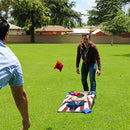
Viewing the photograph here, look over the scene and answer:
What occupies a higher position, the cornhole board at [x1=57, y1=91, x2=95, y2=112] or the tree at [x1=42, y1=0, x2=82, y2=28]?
the tree at [x1=42, y1=0, x2=82, y2=28]

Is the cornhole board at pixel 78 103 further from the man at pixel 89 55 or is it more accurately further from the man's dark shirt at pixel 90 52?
the man's dark shirt at pixel 90 52

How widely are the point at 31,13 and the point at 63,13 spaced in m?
8.46

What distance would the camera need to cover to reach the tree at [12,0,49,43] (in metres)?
45.4

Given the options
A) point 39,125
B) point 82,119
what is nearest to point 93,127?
point 82,119

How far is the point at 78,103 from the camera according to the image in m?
6.14

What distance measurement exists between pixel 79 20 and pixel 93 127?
52.1 metres

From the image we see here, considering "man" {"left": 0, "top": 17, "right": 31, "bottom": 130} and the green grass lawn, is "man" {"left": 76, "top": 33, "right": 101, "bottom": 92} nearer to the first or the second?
the green grass lawn

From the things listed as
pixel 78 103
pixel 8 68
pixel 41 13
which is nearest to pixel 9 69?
pixel 8 68

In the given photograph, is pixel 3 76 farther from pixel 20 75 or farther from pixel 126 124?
pixel 126 124

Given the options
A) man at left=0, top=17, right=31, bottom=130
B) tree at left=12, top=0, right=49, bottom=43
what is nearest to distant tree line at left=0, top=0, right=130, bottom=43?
tree at left=12, top=0, right=49, bottom=43

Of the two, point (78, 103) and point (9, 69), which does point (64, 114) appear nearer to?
point (78, 103)

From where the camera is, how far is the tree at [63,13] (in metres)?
53.2

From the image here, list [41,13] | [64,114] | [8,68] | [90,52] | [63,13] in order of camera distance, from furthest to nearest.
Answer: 1. [63,13]
2. [41,13]
3. [90,52]
4. [64,114]
5. [8,68]

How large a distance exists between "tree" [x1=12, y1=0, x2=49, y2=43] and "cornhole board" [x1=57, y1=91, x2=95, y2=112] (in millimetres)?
40540
